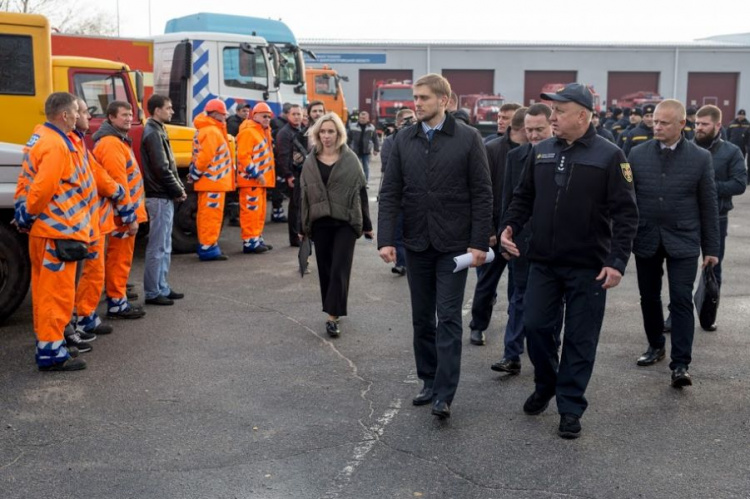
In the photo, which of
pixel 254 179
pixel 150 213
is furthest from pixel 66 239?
pixel 254 179

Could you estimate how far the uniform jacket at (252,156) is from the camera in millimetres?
11328

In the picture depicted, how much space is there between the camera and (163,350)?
682 cm

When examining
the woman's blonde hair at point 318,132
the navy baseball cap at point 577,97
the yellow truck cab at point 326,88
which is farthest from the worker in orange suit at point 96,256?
the yellow truck cab at point 326,88

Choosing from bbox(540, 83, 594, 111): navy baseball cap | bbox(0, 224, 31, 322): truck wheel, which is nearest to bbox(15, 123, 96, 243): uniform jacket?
bbox(0, 224, 31, 322): truck wheel

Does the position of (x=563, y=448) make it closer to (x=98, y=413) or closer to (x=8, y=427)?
(x=98, y=413)

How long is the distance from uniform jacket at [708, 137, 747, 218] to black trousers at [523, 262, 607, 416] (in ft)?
9.37

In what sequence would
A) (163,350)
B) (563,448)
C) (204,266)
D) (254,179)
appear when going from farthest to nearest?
(254,179), (204,266), (163,350), (563,448)

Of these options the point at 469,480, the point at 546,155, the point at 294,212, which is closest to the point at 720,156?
the point at 546,155

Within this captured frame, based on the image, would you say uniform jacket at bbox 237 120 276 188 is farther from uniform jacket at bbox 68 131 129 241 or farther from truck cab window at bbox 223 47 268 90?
truck cab window at bbox 223 47 268 90

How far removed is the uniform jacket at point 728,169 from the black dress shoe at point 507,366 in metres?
2.46

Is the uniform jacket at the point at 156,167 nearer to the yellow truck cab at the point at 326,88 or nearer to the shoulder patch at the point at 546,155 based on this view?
the shoulder patch at the point at 546,155

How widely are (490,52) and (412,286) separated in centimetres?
4649

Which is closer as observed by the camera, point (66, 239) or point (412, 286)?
point (412, 286)

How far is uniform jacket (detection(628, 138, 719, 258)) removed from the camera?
588 cm
